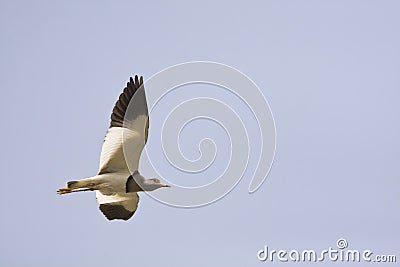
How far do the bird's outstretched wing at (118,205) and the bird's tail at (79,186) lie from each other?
0.71 m

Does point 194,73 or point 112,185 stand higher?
point 194,73

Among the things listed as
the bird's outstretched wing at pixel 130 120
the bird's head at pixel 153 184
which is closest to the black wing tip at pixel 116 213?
the bird's head at pixel 153 184

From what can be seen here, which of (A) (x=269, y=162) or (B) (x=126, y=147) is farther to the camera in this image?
(A) (x=269, y=162)

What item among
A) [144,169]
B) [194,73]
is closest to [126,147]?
[144,169]

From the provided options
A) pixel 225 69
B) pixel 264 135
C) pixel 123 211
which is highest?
pixel 225 69

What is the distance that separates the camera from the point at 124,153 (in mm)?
32656

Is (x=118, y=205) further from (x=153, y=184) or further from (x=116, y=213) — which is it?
(x=153, y=184)

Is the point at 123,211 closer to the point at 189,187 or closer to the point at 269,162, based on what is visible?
the point at 189,187

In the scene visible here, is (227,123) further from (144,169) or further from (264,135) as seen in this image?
(144,169)

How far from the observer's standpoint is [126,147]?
32.5 m

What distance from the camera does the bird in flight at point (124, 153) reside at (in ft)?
106

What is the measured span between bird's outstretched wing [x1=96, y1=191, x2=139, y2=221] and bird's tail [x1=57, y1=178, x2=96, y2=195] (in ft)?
2.33

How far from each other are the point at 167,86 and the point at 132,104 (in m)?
1.20

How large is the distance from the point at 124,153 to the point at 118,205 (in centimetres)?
209
